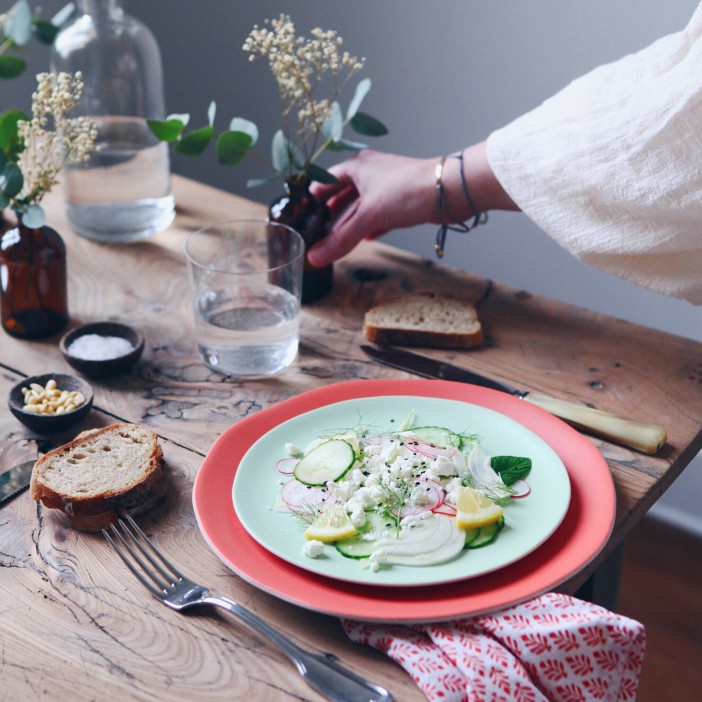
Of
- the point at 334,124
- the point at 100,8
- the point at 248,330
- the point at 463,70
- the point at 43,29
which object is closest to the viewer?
the point at 248,330

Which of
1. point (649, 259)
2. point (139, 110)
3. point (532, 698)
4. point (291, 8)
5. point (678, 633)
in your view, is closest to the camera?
point (532, 698)

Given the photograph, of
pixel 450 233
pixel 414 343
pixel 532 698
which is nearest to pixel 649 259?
pixel 414 343

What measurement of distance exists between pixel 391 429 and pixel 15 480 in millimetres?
443

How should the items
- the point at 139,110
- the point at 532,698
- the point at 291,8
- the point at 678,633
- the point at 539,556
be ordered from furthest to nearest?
the point at 291,8 < the point at 678,633 < the point at 139,110 < the point at 539,556 < the point at 532,698

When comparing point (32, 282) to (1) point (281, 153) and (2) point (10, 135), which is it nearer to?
(2) point (10, 135)

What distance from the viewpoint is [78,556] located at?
0.92m

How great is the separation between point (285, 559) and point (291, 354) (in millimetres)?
443

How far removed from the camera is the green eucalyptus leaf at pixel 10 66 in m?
1.64

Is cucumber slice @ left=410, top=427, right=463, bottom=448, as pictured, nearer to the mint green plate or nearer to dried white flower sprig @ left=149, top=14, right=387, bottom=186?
the mint green plate

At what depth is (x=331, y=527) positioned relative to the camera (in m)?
0.89

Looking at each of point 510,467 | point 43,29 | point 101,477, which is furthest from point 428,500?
point 43,29

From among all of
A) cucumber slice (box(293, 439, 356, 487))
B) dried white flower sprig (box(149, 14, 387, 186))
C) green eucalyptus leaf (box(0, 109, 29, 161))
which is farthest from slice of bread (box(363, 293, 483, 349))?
green eucalyptus leaf (box(0, 109, 29, 161))

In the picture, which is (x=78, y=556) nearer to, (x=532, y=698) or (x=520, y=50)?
(x=532, y=698)

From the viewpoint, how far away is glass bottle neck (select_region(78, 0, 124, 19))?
1.49 m
